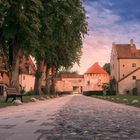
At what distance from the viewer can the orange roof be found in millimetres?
184625

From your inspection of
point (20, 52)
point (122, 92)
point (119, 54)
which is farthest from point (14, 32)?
point (119, 54)

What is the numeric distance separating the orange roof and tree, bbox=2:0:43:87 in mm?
142855

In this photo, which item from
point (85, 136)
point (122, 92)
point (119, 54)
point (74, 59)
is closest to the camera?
point (85, 136)

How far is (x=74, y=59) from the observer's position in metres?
73.2

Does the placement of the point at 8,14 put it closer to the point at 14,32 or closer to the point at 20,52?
the point at 14,32

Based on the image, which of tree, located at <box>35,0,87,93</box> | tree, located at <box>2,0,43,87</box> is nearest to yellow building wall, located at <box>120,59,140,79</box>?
tree, located at <box>35,0,87,93</box>

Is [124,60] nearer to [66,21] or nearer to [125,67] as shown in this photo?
[125,67]

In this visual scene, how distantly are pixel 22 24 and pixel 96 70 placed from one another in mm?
148829

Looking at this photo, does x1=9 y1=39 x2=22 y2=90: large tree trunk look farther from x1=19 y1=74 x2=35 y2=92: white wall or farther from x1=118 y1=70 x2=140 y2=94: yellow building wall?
x1=19 y1=74 x2=35 y2=92: white wall

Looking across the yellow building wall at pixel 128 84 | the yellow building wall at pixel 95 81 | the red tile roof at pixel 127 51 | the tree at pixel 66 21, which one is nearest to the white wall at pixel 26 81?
the red tile roof at pixel 127 51

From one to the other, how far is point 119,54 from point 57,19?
268ft

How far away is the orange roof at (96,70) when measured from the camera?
18462 centimetres

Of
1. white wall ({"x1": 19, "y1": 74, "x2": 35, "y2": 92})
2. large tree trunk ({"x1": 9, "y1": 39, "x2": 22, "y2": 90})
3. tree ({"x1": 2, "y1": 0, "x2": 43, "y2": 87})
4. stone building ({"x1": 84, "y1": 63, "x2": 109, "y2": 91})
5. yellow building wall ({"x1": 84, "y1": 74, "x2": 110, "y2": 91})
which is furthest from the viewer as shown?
stone building ({"x1": 84, "y1": 63, "x2": 109, "y2": 91})

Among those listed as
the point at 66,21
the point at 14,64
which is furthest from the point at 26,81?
the point at 66,21
